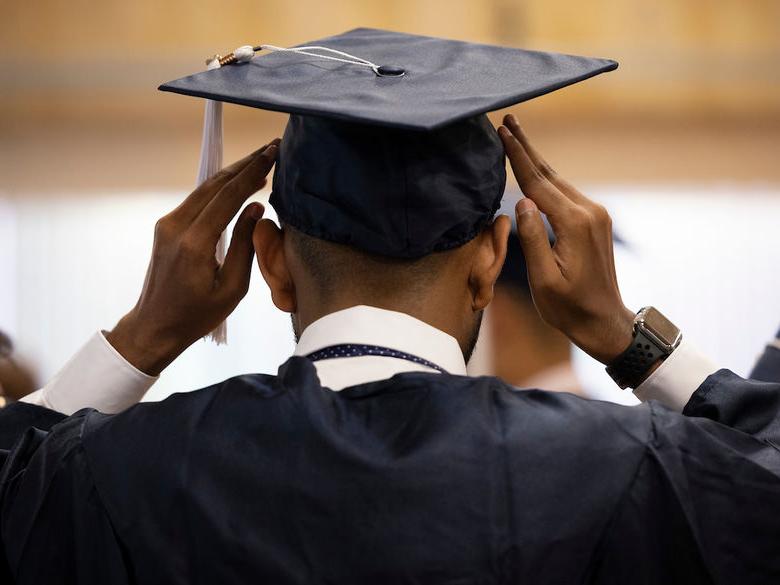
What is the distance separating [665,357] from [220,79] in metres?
0.57

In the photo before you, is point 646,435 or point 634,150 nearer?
point 646,435

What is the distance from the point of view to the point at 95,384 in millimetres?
1285

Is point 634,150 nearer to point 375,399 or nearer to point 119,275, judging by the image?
point 119,275

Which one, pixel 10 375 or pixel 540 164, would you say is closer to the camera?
pixel 540 164

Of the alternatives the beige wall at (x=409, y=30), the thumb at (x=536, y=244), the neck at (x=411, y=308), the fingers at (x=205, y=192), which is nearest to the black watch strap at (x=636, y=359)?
the thumb at (x=536, y=244)

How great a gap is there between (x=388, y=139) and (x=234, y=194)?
208 millimetres

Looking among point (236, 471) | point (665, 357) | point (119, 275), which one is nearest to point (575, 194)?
point (665, 357)

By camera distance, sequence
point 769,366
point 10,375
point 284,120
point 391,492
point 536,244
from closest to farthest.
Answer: point 391,492, point 536,244, point 769,366, point 10,375, point 284,120

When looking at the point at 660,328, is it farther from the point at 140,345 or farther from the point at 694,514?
the point at 140,345

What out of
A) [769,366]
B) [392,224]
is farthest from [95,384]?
[769,366]

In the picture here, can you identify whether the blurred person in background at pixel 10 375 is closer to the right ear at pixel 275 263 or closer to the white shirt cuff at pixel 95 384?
the white shirt cuff at pixel 95 384

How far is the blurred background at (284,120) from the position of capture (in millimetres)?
4004

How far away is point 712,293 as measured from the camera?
4156 mm

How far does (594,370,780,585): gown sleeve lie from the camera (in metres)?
1.03
